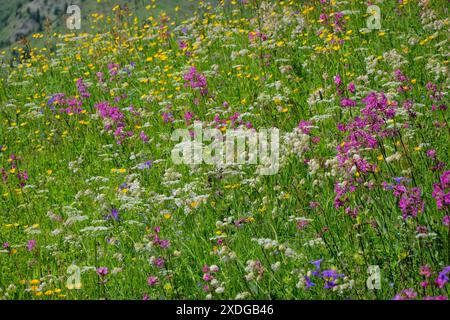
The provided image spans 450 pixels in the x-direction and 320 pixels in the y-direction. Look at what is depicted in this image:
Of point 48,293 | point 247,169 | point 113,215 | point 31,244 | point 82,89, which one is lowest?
point 48,293

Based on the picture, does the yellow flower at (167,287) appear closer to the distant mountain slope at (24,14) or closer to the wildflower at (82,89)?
the wildflower at (82,89)

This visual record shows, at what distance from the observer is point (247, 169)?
18.4 feet

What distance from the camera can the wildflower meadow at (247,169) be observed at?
3960 mm

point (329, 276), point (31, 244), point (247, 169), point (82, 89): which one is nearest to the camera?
point (329, 276)

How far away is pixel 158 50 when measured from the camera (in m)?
9.85

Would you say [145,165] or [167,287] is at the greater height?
[145,165]

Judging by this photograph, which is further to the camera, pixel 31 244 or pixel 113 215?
pixel 113 215

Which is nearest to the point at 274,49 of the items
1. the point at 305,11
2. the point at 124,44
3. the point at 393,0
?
the point at 305,11

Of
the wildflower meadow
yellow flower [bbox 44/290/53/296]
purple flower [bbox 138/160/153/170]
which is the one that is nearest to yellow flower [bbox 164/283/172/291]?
the wildflower meadow

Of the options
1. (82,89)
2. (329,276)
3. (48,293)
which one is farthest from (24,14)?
Result: (329,276)

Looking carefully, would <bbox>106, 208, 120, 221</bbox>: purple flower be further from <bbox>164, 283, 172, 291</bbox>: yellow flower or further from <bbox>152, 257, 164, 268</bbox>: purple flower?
<bbox>164, 283, 172, 291</bbox>: yellow flower

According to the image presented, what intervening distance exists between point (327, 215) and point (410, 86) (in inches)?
77.9

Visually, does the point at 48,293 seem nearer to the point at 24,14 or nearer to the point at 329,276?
the point at 329,276

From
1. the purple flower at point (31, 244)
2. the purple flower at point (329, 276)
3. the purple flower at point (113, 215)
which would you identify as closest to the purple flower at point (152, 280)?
the purple flower at point (329, 276)
